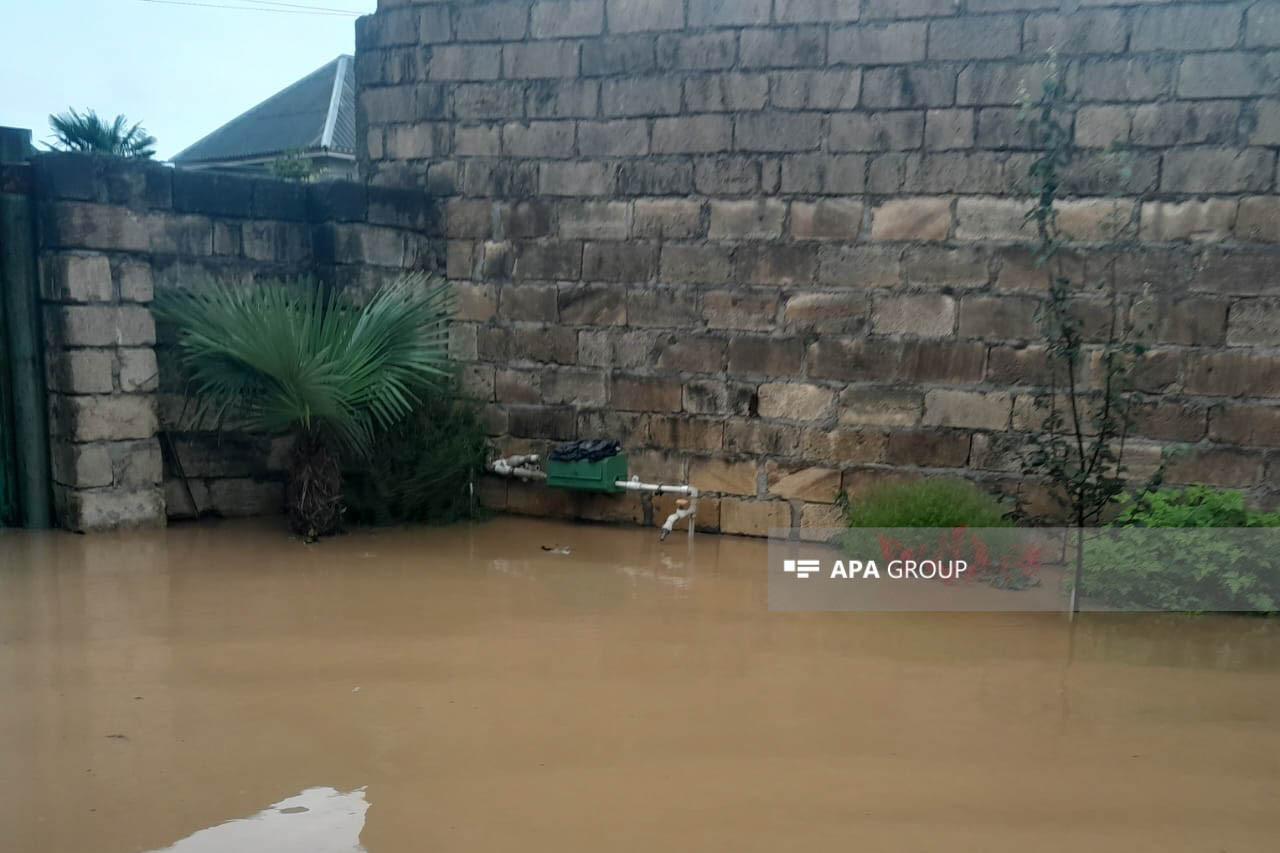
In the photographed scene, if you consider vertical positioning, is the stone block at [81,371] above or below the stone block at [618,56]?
below

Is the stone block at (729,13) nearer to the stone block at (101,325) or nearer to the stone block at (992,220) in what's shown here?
the stone block at (992,220)

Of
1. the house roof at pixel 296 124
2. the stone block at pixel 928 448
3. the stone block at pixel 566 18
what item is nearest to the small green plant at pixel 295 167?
the house roof at pixel 296 124

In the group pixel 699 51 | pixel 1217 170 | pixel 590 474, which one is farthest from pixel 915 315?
pixel 590 474

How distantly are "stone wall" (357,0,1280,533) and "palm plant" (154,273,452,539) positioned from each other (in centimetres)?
97

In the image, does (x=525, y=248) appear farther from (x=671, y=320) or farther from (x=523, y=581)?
(x=523, y=581)

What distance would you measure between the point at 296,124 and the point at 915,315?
54.0 feet

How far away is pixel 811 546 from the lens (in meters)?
6.22

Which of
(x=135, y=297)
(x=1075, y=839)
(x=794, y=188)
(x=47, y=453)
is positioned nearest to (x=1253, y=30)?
(x=794, y=188)

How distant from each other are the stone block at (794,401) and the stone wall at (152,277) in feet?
8.91

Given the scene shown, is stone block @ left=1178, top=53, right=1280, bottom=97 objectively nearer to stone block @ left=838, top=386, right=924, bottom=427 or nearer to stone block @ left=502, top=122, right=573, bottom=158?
stone block @ left=838, top=386, right=924, bottom=427

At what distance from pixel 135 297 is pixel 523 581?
116 inches

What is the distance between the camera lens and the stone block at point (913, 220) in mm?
5867

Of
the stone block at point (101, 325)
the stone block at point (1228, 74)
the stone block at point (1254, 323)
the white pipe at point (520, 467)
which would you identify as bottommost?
the white pipe at point (520, 467)

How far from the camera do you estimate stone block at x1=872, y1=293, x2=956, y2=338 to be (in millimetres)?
5902
